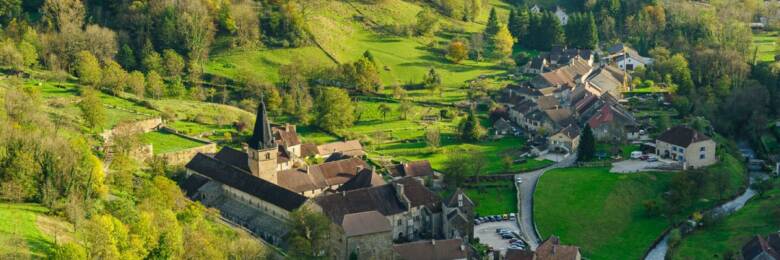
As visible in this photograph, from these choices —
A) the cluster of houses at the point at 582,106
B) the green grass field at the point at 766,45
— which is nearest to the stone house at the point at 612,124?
the cluster of houses at the point at 582,106

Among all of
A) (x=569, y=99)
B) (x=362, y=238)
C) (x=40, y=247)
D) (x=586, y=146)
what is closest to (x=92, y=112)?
(x=362, y=238)

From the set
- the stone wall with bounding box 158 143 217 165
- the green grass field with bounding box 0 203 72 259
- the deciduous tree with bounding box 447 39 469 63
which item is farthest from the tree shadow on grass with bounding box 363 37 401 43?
the green grass field with bounding box 0 203 72 259

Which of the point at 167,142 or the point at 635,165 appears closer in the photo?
the point at 635,165

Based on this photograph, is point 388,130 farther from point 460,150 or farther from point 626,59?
point 626,59

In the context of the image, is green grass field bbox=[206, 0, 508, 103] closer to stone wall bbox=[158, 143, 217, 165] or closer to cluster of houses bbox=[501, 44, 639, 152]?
cluster of houses bbox=[501, 44, 639, 152]

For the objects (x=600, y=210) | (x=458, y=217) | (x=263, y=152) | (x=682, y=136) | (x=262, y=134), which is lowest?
(x=600, y=210)

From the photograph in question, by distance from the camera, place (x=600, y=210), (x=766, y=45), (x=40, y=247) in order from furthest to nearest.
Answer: (x=766, y=45) < (x=600, y=210) < (x=40, y=247)
